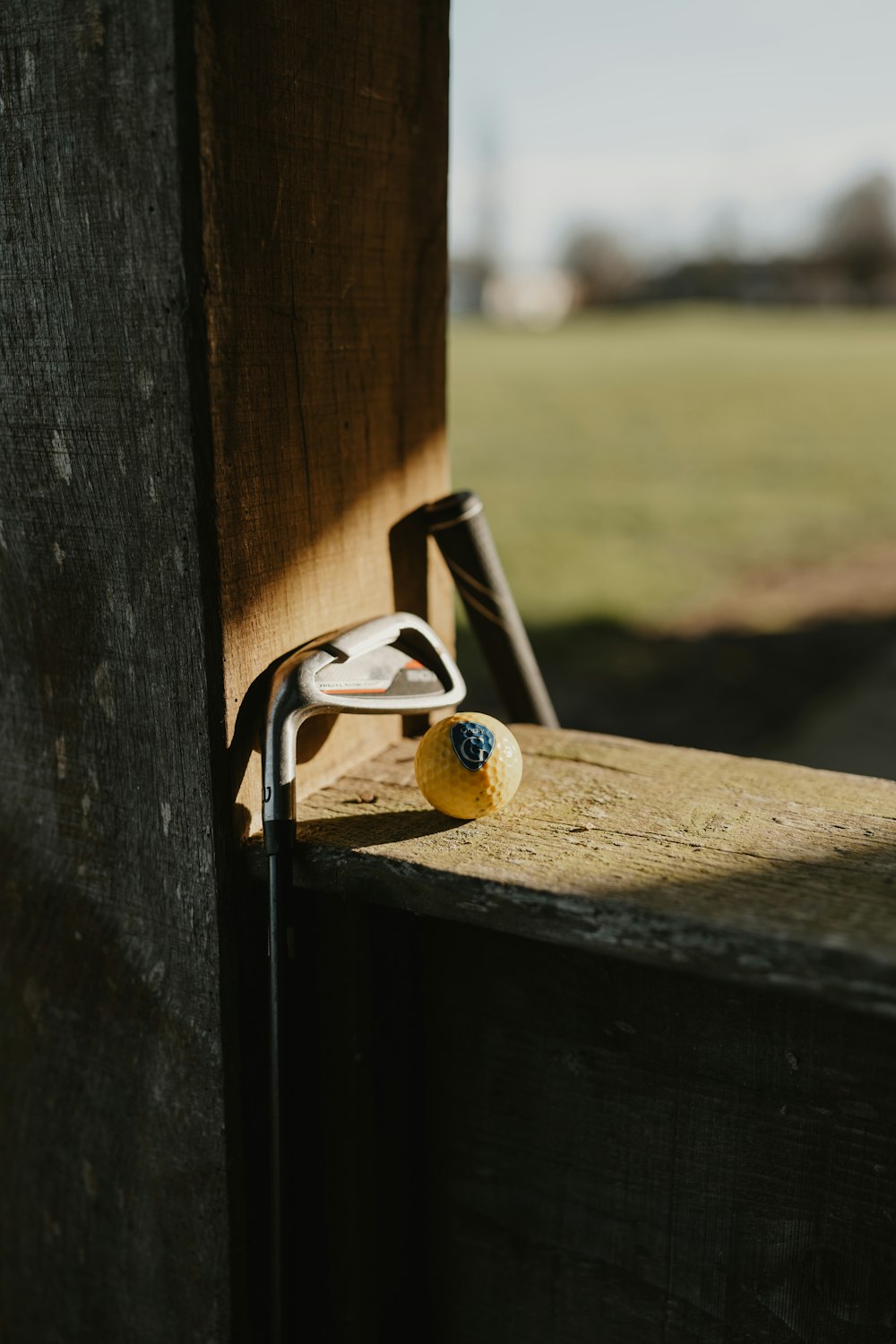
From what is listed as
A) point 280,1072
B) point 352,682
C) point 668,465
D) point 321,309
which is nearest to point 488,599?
point 352,682

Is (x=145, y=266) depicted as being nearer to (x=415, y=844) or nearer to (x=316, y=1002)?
(x=415, y=844)

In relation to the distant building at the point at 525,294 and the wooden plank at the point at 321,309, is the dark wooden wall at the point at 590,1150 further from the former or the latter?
the distant building at the point at 525,294

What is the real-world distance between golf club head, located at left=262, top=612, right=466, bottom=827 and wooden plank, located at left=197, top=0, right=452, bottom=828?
0.06 metres

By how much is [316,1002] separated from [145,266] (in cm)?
88

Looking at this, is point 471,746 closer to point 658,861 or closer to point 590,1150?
point 658,861

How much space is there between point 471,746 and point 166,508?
43cm

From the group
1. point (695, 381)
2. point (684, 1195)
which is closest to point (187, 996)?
point (684, 1195)

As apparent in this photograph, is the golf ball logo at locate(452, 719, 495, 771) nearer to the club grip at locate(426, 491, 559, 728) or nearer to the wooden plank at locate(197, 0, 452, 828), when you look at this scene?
the wooden plank at locate(197, 0, 452, 828)

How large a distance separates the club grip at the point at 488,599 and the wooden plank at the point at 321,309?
0.18 feet

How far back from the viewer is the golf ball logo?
1.35 m

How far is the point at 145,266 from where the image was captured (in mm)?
1219

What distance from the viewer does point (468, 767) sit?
1.36 meters

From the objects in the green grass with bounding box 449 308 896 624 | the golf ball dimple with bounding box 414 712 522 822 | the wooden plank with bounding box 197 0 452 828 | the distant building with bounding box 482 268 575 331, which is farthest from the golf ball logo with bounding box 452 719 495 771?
the distant building with bounding box 482 268 575 331

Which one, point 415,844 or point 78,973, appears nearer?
point 415,844
